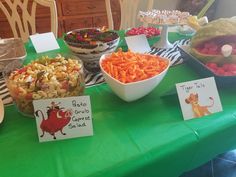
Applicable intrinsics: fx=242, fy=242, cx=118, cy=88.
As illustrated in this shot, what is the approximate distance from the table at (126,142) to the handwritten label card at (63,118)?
2 cm

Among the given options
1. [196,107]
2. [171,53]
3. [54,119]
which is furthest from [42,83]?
[171,53]

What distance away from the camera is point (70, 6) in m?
2.41

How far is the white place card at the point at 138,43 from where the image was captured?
1097 mm

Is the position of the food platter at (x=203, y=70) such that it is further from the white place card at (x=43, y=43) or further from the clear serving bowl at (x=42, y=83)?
the white place card at (x=43, y=43)

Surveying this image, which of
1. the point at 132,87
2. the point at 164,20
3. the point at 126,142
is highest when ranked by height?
the point at 164,20

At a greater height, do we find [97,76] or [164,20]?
[164,20]

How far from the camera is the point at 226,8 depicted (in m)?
2.55

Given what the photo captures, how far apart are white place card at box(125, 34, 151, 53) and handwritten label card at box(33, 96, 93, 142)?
537mm

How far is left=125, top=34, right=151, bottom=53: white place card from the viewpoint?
110 centimetres

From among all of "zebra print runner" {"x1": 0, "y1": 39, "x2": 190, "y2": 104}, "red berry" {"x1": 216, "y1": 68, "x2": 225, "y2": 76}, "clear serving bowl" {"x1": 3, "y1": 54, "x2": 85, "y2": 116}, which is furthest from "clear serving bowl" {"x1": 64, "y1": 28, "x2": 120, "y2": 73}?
"red berry" {"x1": 216, "y1": 68, "x2": 225, "y2": 76}

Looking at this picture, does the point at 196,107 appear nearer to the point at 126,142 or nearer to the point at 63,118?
the point at 126,142

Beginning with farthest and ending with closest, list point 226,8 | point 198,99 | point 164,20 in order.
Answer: point 226,8 < point 164,20 < point 198,99

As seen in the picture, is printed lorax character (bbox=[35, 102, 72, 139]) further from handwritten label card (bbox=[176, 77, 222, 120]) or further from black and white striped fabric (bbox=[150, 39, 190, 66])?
black and white striped fabric (bbox=[150, 39, 190, 66])

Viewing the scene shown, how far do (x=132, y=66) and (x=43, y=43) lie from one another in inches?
24.1
